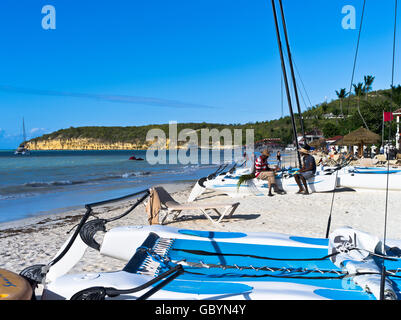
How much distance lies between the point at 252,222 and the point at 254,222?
42 millimetres

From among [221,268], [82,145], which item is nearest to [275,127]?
[82,145]

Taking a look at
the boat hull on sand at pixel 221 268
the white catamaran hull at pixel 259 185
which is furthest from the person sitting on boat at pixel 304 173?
the boat hull on sand at pixel 221 268

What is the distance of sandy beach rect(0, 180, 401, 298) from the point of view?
5050 mm

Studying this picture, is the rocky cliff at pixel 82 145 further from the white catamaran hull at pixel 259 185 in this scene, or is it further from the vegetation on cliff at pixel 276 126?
the white catamaran hull at pixel 259 185

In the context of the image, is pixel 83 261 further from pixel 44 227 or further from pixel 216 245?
pixel 44 227

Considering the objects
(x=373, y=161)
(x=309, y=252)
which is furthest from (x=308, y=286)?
(x=373, y=161)

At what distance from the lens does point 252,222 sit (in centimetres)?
717

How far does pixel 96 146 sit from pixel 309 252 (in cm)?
12355

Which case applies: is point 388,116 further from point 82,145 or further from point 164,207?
point 82,145

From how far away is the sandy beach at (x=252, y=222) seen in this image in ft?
16.6

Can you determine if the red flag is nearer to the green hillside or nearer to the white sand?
the white sand

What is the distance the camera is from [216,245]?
12.5 feet
